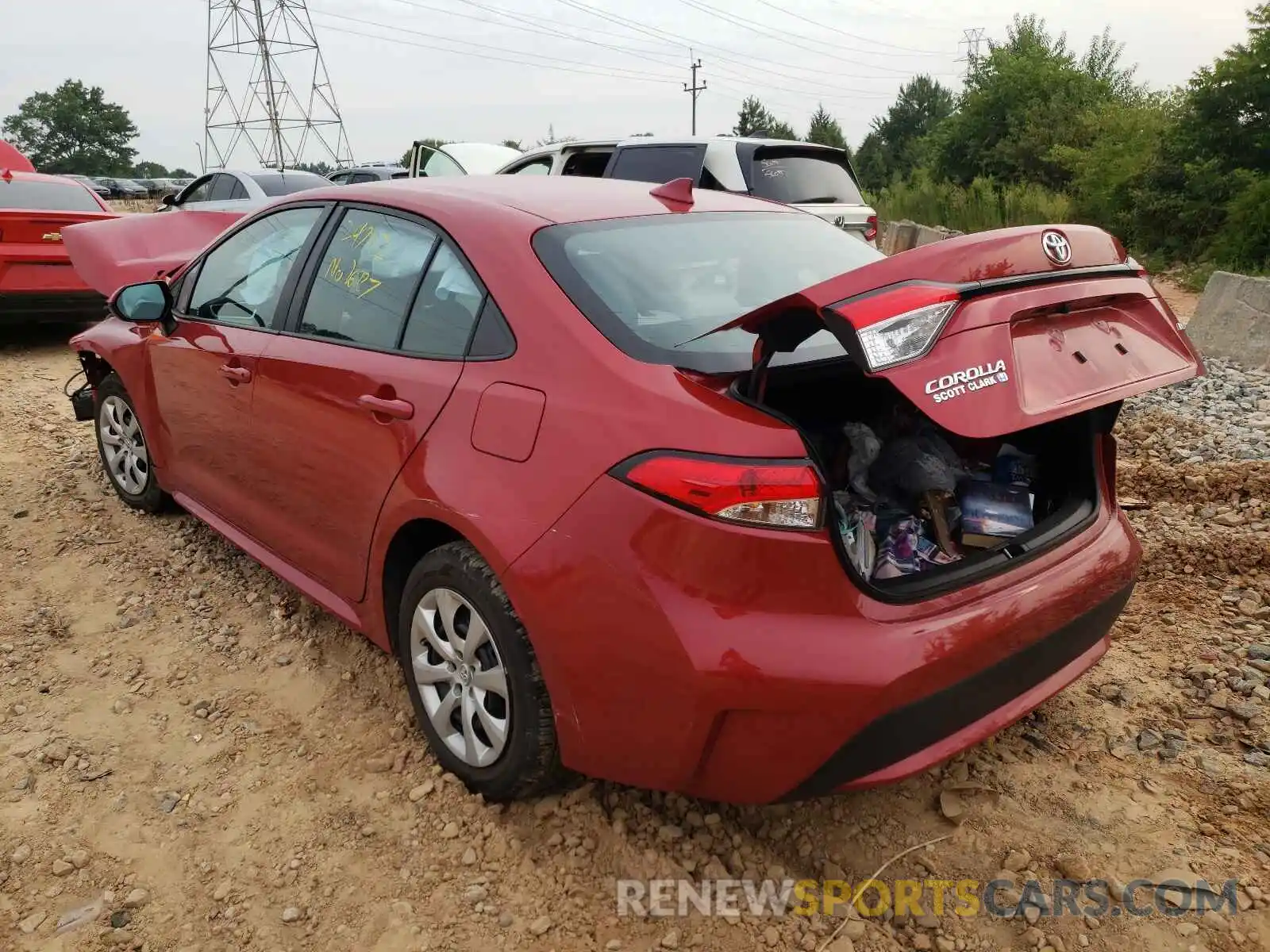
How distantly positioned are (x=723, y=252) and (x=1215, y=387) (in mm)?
4529

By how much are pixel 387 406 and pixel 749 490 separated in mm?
1131

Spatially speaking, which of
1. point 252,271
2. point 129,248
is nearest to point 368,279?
point 252,271

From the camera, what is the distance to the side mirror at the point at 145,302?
11.9 feet

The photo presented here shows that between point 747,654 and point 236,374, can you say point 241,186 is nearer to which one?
point 236,374

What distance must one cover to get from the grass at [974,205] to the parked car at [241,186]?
1054 centimetres

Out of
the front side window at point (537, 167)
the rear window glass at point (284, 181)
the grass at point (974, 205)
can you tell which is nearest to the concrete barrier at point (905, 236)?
the grass at point (974, 205)

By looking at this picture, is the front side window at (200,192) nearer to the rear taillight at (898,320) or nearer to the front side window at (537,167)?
the front side window at (537,167)

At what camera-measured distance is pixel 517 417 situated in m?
2.08

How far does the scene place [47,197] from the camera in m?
7.90

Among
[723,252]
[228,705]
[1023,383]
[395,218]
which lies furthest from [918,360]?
[228,705]

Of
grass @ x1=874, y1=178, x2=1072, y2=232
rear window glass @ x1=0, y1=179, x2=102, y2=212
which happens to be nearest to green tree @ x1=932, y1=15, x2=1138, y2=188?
grass @ x1=874, y1=178, x2=1072, y2=232

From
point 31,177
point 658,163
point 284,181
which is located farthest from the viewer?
point 284,181

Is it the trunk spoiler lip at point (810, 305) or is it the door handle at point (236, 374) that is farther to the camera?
the door handle at point (236, 374)

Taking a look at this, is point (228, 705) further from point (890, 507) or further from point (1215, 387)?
point (1215, 387)
